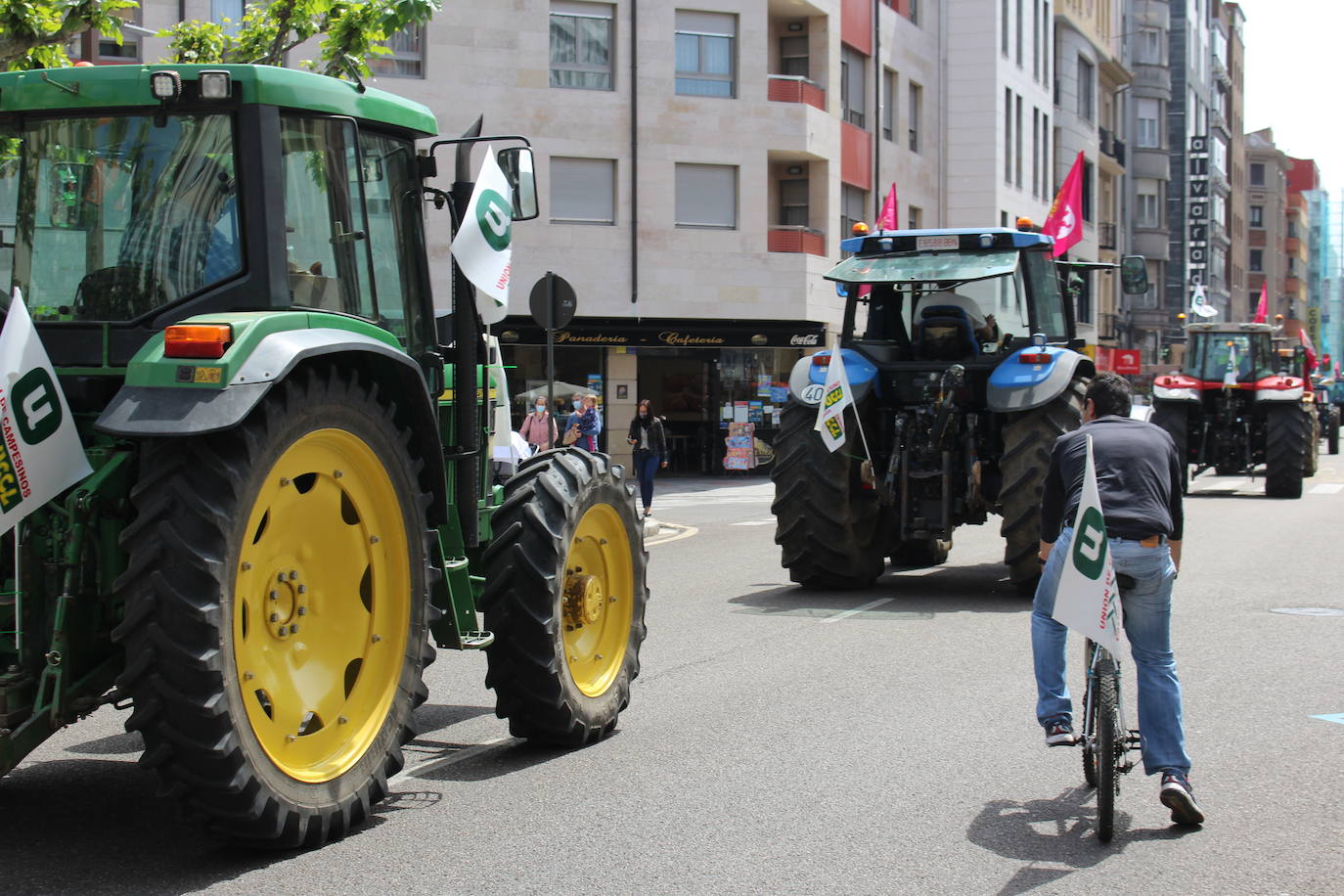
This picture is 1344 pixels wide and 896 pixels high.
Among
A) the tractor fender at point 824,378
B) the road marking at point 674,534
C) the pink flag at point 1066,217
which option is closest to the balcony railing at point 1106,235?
the pink flag at point 1066,217

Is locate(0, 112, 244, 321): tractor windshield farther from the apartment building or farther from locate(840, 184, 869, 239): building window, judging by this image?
the apartment building

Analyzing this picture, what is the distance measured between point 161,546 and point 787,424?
29.3 ft

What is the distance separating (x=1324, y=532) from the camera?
19.5m

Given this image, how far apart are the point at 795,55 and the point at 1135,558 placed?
31.6 meters

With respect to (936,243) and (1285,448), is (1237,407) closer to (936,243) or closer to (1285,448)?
(1285,448)

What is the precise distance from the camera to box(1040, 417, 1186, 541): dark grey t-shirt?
6.25 meters

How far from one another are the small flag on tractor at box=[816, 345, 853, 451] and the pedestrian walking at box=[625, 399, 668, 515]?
32.9 ft

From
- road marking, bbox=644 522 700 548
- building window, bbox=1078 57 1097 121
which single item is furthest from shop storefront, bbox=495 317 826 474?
building window, bbox=1078 57 1097 121

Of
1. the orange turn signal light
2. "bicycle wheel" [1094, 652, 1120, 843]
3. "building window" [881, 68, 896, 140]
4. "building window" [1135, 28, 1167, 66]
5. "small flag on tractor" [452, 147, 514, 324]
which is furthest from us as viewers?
"building window" [1135, 28, 1167, 66]

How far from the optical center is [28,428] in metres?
4.90

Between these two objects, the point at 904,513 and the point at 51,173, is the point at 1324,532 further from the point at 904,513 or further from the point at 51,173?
the point at 51,173

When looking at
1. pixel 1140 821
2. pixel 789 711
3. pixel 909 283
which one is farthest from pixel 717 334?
pixel 1140 821

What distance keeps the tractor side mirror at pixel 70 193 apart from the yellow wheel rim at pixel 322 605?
114 cm

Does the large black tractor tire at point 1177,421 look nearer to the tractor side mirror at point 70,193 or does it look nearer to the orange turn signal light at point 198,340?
the tractor side mirror at point 70,193
